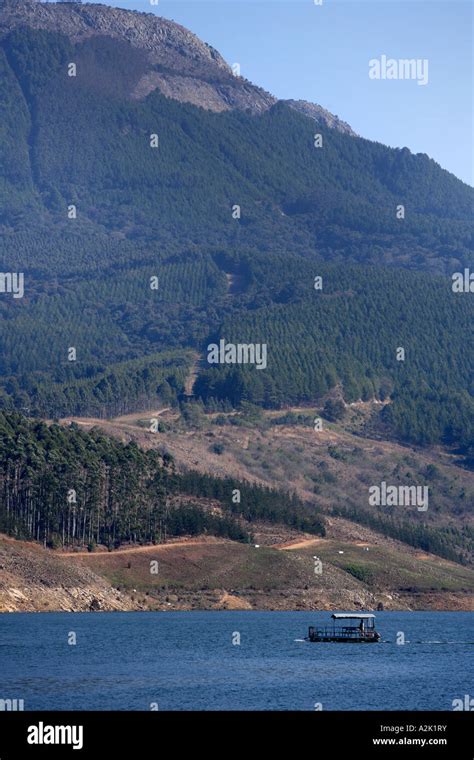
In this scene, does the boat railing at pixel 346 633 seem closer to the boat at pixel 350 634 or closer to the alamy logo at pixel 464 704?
the boat at pixel 350 634

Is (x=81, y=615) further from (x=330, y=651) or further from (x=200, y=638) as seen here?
(x=330, y=651)

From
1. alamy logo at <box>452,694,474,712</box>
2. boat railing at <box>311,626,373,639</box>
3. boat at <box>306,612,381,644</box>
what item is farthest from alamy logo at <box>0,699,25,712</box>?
boat railing at <box>311,626,373,639</box>

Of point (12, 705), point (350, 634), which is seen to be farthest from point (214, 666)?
point (350, 634)

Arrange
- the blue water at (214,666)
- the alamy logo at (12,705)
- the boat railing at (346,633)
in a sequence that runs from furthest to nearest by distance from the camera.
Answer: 1. the boat railing at (346,633)
2. the blue water at (214,666)
3. the alamy logo at (12,705)
